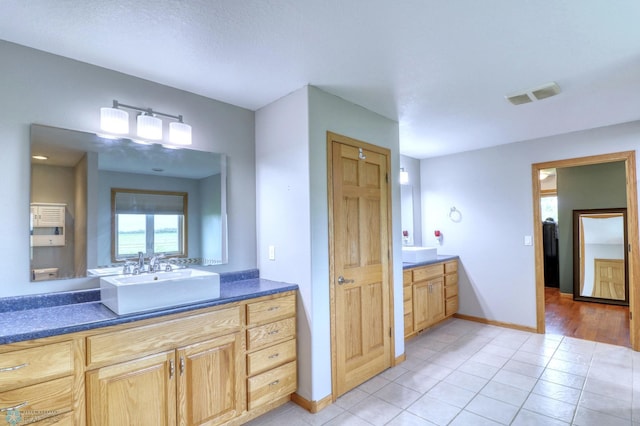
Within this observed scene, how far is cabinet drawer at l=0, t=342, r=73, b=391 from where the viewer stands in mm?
1329

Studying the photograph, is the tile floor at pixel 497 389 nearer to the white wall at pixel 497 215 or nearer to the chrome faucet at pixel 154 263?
the white wall at pixel 497 215

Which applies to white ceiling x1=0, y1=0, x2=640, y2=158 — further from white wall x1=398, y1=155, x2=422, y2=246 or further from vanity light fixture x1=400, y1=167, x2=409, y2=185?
white wall x1=398, y1=155, x2=422, y2=246

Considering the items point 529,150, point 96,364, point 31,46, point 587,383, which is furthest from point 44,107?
point 529,150

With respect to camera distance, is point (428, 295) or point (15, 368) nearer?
point (15, 368)

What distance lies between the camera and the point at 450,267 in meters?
4.30

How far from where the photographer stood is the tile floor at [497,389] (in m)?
2.16

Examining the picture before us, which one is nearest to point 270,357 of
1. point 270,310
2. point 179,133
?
point 270,310

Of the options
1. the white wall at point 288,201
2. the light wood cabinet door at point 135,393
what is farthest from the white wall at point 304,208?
the light wood cabinet door at point 135,393

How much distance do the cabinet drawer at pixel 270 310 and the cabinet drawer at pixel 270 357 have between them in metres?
0.20

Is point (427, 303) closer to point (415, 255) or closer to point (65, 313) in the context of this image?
point (415, 255)

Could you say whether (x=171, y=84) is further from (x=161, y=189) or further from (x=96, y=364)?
(x=96, y=364)

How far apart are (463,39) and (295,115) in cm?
119

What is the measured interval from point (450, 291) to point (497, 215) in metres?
1.16

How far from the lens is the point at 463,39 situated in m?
1.79
